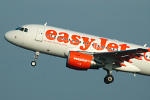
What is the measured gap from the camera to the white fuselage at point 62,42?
40.3 metres

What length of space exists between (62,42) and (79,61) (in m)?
3.12

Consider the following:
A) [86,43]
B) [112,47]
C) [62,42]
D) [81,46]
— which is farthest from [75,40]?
[112,47]

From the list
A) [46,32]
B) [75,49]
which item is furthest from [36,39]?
[75,49]

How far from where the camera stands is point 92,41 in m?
40.6

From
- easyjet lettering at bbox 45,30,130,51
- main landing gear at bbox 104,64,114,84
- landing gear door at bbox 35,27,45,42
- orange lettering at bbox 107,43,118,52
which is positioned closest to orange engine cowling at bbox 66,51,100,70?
easyjet lettering at bbox 45,30,130,51

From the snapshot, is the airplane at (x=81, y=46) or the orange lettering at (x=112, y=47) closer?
the airplane at (x=81, y=46)

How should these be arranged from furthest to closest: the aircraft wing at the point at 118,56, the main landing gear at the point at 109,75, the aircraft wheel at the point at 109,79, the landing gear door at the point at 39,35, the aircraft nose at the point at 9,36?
the aircraft nose at the point at 9,36 < the aircraft wheel at the point at 109,79 < the main landing gear at the point at 109,75 < the landing gear door at the point at 39,35 < the aircraft wing at the point at 118,56

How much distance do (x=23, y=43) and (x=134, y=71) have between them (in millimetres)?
12461

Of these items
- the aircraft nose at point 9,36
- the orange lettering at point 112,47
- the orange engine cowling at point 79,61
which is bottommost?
the orange engine cowling at point 79,61

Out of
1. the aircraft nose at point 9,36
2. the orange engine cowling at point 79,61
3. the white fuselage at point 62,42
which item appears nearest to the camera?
the orange engine cowling at point 79,61

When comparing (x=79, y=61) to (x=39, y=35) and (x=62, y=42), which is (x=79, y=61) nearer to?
(x=62, y=42)

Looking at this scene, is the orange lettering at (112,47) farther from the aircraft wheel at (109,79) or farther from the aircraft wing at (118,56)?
the aircraft wheel at (109,79)

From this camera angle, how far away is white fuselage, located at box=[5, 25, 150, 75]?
40.3m

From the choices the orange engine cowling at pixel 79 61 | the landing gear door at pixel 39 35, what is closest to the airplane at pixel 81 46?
the landing gear door at pixel 39 35
